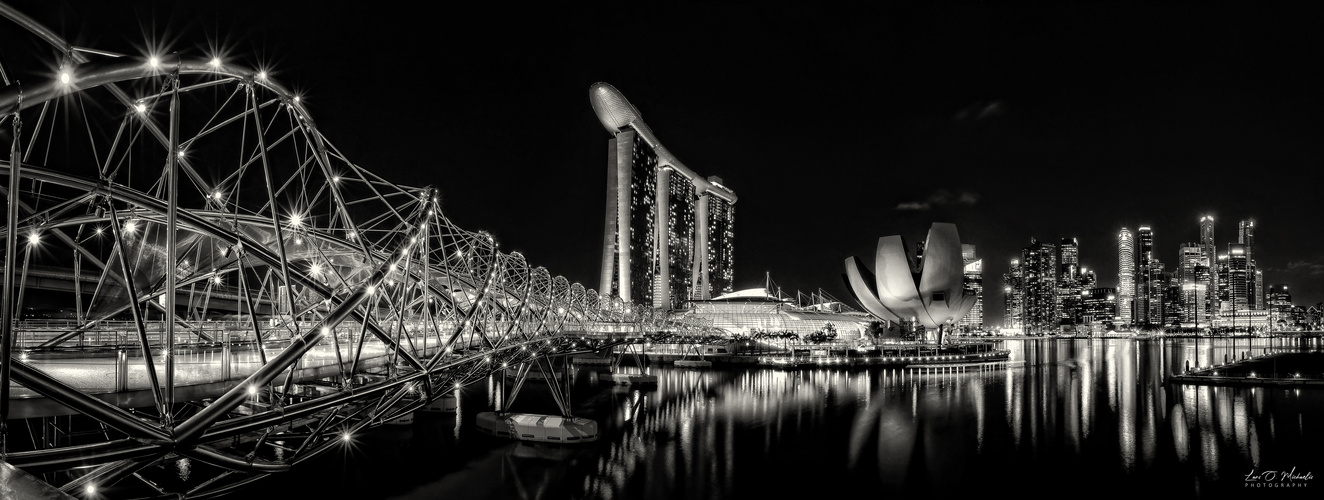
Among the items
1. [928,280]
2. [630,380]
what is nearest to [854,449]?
[630,380]

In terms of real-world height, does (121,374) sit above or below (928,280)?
below

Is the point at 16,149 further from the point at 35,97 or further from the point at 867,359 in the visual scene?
the point at 867,359

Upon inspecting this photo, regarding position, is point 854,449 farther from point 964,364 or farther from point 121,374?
point 964,364

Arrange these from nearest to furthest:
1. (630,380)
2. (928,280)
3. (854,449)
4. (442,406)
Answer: (854,449) → (442,406) → (630,380) → (928,280)

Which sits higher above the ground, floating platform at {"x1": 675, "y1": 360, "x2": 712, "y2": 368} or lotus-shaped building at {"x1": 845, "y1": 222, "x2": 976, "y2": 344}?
lotus-shaped building at {"x1": 845, "y1": 222, "x2": 976, "y2": 344}

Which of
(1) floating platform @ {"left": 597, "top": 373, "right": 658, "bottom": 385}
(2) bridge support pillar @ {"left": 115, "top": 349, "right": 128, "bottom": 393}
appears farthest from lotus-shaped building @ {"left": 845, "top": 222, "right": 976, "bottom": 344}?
(2) bridge support pillar @ {"left": 115, "top": 349, "right": 128, "bottom": 393}

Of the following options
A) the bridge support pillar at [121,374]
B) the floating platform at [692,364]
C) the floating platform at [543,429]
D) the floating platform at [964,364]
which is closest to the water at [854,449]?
the floating platform at [543,429]

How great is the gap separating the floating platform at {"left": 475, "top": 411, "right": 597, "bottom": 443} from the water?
549mm

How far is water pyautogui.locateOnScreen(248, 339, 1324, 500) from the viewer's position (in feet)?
81.2

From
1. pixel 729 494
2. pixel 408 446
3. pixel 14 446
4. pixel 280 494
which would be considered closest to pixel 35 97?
pixel 280 494

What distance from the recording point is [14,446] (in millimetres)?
22719

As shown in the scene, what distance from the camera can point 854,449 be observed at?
31281 millimetres

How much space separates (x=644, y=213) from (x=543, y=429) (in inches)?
4829

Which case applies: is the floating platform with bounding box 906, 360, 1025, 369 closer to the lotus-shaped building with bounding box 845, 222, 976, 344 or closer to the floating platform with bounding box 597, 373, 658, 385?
the lotus-shaped building with bounding box 845, 222, 976, 344
